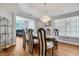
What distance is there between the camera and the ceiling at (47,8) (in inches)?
68.6

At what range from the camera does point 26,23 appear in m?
1.82

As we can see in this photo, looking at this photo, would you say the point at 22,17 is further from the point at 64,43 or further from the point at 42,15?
the point at 64,43

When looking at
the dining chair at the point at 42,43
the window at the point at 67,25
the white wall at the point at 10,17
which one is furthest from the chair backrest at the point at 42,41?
the white wall at the point at 10,17

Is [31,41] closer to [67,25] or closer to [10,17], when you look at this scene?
[10,17]

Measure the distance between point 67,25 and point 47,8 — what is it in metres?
0.54

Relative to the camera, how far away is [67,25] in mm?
1861

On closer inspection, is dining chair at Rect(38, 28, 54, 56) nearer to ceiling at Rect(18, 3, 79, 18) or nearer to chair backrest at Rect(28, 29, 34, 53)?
→ chair backrest at Rect(28, 29, 34, 53)

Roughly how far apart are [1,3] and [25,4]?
1.46 ft

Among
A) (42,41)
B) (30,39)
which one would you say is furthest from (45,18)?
(30,39)

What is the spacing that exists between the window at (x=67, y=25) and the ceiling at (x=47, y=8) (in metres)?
0.16

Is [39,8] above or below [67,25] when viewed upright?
above

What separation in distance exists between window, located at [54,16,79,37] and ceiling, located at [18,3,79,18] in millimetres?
161

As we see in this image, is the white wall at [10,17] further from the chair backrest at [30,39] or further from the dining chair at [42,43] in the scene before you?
the dining chair at [42,43]

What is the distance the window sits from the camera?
1.80 metres
